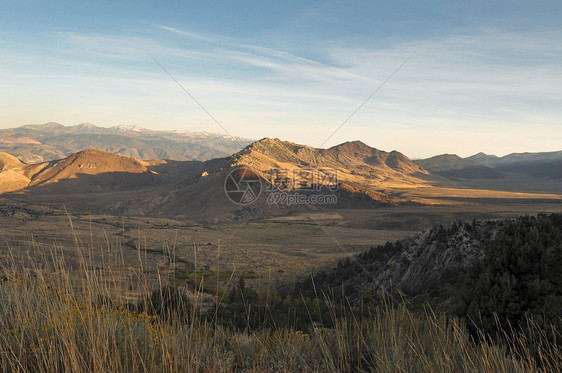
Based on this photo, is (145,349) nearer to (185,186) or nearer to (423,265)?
(423,265)

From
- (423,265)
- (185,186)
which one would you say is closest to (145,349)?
(423,265)

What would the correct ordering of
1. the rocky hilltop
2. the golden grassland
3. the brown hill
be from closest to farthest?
the golden grassland, the rocky hilltop, the brown hill

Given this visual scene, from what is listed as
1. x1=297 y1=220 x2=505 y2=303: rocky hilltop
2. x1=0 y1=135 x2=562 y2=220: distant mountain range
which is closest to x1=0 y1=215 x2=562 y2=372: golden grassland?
x1=297 y1=220 x2=505 y2=303: rocky hilltop

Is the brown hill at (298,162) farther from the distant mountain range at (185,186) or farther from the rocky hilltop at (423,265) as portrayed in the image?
the rocky hilltop at (423,265)

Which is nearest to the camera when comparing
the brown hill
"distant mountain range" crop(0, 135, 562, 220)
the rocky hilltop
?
the rocky hilltop

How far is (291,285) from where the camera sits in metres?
25.0

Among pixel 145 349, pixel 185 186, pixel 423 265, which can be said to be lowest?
pixel 185 186

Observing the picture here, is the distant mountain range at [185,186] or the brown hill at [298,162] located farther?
the brown hill at [298,162]

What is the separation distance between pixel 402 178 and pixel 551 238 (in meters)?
194

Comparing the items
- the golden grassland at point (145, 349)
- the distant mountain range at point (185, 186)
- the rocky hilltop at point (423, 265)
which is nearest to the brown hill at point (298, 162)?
the distant mountain range at point (185, 186)

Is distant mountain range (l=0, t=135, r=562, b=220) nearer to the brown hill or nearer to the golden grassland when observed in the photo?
the brown hill

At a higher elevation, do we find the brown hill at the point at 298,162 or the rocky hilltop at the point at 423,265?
the brown hill at the point at 298,162

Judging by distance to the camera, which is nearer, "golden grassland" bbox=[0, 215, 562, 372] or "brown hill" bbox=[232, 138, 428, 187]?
"golden grassland" bbox=[0, 215, 562, 372]

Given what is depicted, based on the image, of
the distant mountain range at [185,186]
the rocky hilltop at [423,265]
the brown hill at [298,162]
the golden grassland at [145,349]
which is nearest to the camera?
the golden grassland at [145,349]
